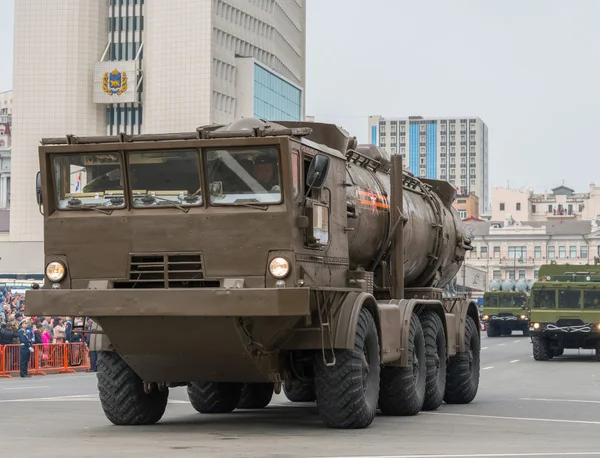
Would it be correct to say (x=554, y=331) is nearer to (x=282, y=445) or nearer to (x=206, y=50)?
(x=282, y=445)

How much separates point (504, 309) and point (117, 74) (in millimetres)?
66534

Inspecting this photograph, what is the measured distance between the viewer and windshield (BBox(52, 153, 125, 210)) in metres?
13.9

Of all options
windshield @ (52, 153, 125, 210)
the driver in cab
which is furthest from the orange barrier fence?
the driver in cab

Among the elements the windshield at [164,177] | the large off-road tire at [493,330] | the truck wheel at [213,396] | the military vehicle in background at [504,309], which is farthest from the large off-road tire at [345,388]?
the large off-road tire at [493,330]

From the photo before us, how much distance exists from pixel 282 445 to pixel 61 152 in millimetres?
4144

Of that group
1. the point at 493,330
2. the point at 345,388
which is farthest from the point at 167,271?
the point at 493,330

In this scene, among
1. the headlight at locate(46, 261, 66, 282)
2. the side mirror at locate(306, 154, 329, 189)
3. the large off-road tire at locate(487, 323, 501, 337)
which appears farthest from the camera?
the large off-road tire at locate(487, 323, 501, 337)

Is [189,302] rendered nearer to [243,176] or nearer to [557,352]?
[243,176]

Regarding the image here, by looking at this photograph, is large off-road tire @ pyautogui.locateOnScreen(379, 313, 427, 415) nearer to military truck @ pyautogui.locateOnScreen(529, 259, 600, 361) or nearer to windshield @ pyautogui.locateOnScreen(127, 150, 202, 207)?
windshield @ pyautogui.locateOnScreen(127, 150, 202, 207)

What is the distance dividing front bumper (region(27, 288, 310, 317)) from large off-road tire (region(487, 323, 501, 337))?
53.9 m

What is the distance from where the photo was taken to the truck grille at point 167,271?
44.1ft

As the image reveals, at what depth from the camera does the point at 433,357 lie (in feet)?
60.3

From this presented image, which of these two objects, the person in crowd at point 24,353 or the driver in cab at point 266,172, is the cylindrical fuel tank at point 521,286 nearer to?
the person in crowd at point 24,353

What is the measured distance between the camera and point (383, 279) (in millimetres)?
17500
